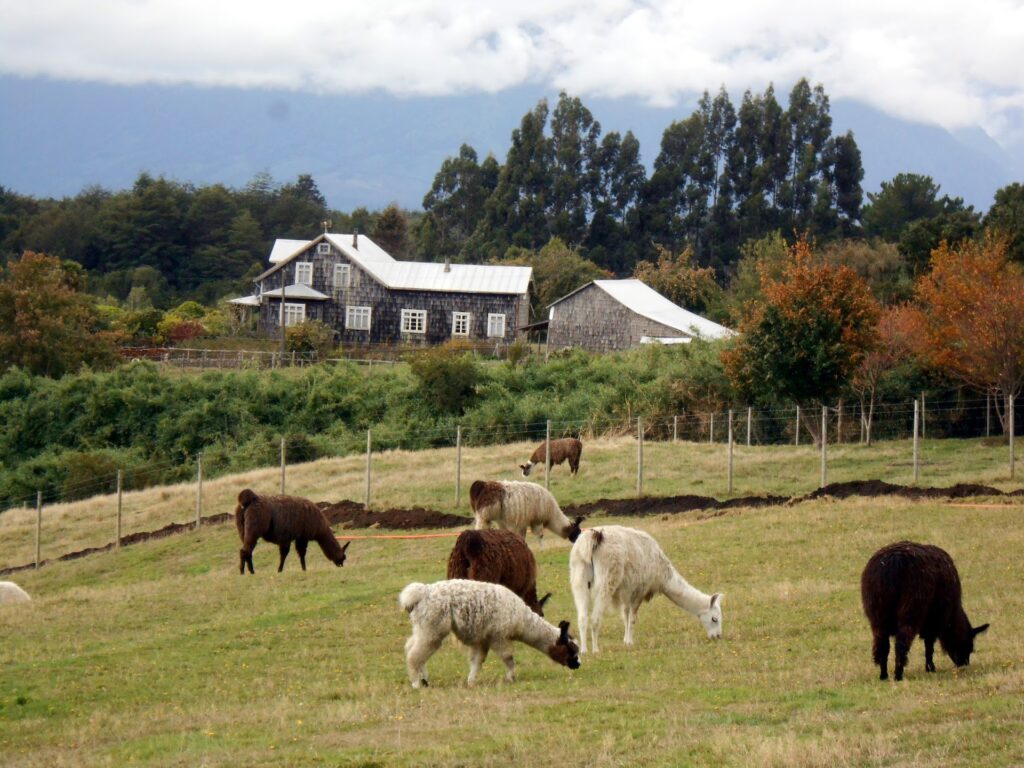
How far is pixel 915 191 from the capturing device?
302 ft

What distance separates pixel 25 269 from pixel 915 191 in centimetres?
5891

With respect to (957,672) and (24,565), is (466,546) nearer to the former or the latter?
(957,672)

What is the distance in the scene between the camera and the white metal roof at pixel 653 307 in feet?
218

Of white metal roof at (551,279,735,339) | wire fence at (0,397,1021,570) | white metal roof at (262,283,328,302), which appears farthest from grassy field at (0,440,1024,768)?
white metal roof at (262,283,328,302)

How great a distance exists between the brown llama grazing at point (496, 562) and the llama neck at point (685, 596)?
1540mm

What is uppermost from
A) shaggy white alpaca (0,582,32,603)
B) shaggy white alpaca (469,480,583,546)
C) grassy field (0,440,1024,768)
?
shaggy white alpaca (469,480,583,546)

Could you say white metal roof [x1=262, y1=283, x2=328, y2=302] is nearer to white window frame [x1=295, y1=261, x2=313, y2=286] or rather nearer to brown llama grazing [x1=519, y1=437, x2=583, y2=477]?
white window frame [x1=295, y1=261, x2=313, y2=286]

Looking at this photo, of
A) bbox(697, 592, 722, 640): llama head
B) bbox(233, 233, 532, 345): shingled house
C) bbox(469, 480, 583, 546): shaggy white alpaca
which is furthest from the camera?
bbox(233, 233, 532, 345): shingled house

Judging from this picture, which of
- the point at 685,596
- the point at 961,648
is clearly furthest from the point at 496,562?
the point at 961,648

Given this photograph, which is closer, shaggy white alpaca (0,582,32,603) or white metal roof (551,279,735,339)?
shaggy white alpaca (0,582,32,603)

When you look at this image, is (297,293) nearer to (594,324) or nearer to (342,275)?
(342,275)

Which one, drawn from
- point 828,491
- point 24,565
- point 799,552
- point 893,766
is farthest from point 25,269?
point 893,766

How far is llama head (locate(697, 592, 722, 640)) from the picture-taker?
15.7 m

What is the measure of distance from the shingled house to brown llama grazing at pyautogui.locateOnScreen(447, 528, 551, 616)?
5637 centimetres
